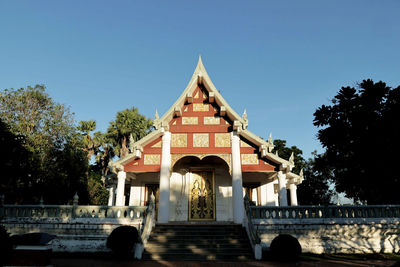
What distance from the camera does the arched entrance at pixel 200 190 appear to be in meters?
17.3

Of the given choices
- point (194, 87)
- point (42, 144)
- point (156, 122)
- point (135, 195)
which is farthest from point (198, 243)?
point (42, 144)

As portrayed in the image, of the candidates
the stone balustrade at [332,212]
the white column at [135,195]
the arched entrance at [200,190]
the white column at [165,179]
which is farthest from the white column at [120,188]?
the stone balustrade at [332,212]

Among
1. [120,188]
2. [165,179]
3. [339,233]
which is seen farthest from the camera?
[120,188]

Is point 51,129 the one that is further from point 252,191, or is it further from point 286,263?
point 286,263

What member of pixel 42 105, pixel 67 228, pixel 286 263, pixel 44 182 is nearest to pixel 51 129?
pixel 42 105

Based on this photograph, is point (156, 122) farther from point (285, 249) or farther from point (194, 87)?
point (285, 249)

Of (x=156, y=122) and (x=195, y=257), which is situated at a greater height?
(x=156, y=122)

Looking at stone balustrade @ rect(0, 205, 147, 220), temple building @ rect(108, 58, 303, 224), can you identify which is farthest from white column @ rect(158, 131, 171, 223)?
stone balustrade @ rect(0, 205, 147, 220)

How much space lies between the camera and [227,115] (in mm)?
17203

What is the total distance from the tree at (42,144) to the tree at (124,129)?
531 inches

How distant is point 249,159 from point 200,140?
3.13 meters

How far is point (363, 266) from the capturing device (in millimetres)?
9859

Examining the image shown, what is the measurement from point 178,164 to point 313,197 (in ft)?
84.9

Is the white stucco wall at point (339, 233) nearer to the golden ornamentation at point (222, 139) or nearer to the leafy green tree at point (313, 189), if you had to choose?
the golden ornamentation at point (222, 139)
